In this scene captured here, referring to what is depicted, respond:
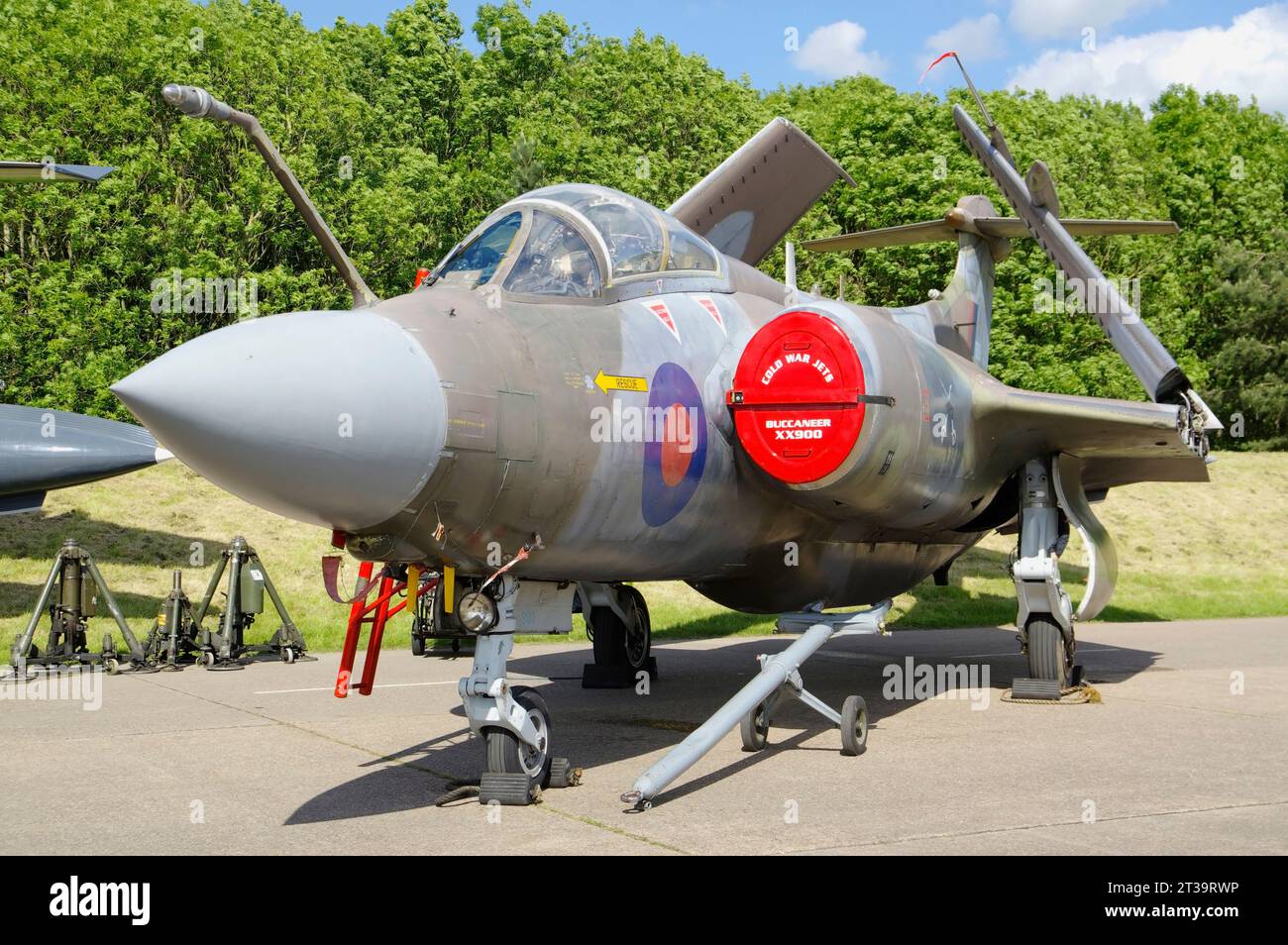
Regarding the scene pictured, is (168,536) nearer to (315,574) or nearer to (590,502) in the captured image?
(315,574)

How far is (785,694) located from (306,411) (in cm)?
443

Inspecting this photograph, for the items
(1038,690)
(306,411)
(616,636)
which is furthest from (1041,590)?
(306,411)

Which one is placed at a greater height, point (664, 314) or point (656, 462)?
point (664, 314)

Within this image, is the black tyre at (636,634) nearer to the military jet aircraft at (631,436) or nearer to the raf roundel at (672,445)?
the military jet aircraft at (631,436)

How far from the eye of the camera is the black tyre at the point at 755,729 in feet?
26.9

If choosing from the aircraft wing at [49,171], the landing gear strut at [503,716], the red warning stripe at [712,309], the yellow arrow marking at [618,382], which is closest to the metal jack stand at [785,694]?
the landing gear strut at [503,716]

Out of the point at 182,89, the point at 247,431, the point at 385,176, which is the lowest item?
the point at 247,431

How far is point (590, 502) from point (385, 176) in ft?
105

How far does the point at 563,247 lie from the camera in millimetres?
7125

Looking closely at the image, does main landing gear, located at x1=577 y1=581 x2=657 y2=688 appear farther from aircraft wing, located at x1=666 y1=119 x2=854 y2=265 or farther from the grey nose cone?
the grey nose cone

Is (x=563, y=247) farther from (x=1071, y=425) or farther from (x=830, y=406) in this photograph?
(x=1071, y=425)

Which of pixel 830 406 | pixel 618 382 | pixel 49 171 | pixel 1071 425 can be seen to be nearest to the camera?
pixel 618 382

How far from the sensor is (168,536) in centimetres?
1958
